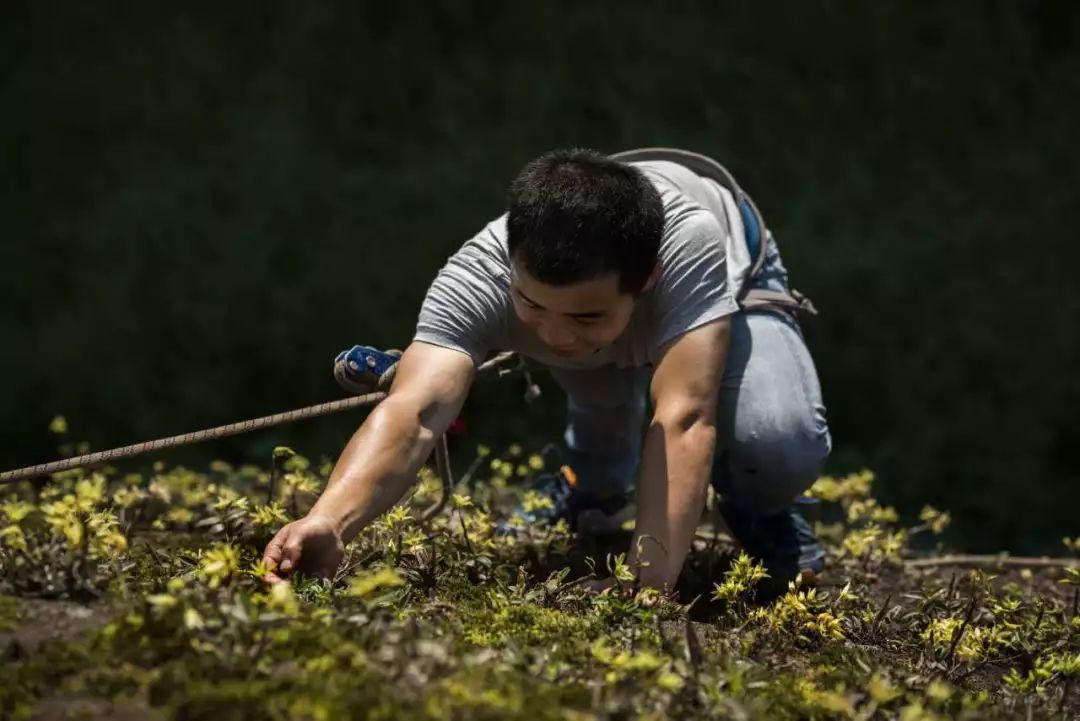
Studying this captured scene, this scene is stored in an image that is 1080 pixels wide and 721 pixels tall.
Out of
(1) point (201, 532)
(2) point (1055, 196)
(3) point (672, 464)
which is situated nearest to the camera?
(3) point (672, 464)

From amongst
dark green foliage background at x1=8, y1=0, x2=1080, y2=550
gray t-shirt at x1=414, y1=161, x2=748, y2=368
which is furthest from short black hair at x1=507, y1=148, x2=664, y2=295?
dark green foliage background at x1=8, y1=0, x2=1080, y2=550

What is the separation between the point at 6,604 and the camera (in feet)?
6.77

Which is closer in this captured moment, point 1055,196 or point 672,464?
point 672,464

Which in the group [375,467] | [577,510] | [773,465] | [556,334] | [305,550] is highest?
[556,334]

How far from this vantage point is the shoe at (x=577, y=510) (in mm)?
3666

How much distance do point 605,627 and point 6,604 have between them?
102 centimetres

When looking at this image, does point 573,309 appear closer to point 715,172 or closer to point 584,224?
point 584,224

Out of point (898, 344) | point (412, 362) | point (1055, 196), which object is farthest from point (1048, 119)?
point (412, 362)

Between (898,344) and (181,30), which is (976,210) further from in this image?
(181,30)

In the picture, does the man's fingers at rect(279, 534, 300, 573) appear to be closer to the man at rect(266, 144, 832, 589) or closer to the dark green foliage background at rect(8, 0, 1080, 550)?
the man at rect(266, 144, 832, 589)

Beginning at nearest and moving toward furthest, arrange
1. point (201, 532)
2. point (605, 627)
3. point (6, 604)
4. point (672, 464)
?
point (6, 604)
point (605, 627)
point (672, 464)
point (201, 532)

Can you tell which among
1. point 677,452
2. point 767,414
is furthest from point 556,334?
point 767,414

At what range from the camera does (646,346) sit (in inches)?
121

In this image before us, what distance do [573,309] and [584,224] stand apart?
0.18m
